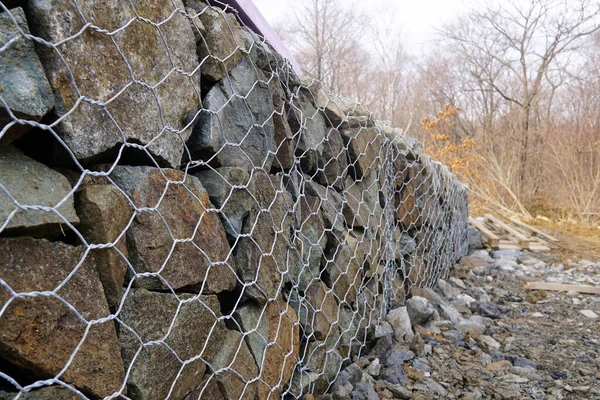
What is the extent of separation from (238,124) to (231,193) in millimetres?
216

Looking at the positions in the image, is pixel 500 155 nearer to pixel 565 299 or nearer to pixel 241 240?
pixel 565 299

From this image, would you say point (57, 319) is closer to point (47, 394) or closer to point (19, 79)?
point (47, 394)

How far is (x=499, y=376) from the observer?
6.51 feet

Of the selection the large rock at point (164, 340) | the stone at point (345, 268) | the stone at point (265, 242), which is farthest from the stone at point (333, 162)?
the large rock at point (164, 340)

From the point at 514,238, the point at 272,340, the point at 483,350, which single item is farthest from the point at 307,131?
the point at 514,238

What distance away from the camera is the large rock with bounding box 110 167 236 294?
91 cm

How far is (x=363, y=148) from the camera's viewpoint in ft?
7.11

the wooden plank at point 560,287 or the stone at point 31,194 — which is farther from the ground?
the stone at point 31,194

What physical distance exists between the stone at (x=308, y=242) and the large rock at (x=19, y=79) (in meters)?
0.97

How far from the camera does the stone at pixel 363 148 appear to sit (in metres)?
2.06

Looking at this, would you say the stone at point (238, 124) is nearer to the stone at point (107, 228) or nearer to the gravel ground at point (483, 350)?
the stone at point (107, 228)

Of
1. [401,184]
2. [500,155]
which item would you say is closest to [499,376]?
[401,184]

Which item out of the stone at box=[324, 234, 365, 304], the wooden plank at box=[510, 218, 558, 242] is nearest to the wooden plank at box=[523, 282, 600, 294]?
the stone at box=[324, 234, 365, 304]

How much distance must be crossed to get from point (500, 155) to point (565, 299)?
9.35 m
